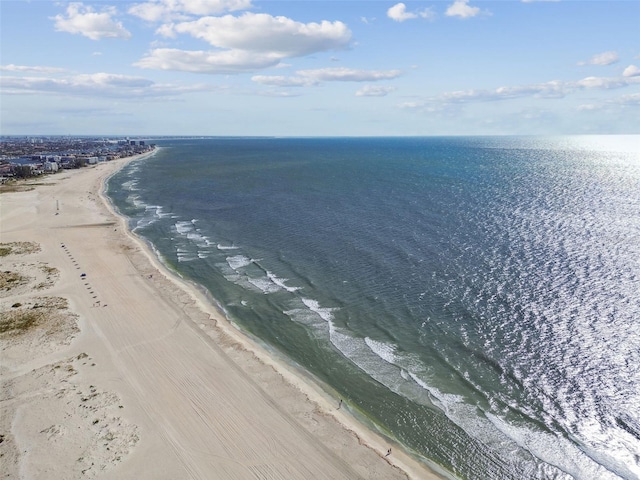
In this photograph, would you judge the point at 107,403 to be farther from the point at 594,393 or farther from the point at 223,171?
the point at 223,171

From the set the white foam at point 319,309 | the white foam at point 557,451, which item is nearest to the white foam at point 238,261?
the white foam at point 319,309

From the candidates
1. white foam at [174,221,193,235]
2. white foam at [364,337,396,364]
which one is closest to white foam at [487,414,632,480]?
white foam at [364,337,396,364]

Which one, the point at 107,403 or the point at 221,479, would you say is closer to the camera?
the point at 221,479

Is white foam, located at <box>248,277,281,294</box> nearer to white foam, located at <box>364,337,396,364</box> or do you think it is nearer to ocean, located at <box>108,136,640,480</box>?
ocean, located at <box>108,136,640,480</box>

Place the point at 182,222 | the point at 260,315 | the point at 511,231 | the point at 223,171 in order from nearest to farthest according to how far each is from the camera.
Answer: the point at 260,315 → the point at 511,231 → the point at 182,222 → the point at 223,171

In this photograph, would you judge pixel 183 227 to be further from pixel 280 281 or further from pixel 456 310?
pixel 456 310

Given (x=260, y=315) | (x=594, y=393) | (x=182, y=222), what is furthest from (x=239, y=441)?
(x=182, y=222)

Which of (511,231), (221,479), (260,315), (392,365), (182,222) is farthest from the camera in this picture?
(182,222)
